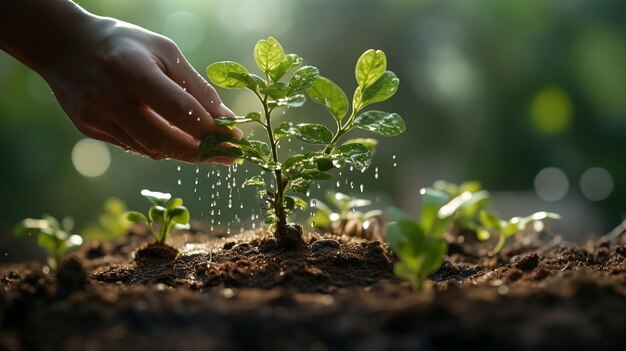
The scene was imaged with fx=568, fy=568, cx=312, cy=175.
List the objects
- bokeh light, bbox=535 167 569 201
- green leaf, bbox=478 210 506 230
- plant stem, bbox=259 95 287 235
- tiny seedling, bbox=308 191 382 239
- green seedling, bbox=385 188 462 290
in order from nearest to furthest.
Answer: green seedling, bbox=385 188 462 290
plant stem, bbox=259 95 287 235
tiny seedling, bbox=308 191 382 239
green leaf, bbox=478 210 506 230
bokeh light, bbox=535 167 569 201

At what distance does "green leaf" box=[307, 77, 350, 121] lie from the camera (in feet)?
5.01

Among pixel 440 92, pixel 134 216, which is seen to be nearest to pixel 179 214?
pixel 134 216

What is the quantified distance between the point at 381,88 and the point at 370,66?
72 mm

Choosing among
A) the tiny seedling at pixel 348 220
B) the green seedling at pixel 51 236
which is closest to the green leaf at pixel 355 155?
the tiny seedling at pixel 348 220

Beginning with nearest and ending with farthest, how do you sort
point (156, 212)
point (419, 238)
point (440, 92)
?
1. point (419, 238)
2. point (156, 212)
3. point (440, 92)

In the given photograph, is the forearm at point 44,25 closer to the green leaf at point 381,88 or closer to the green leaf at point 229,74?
the green leaf at point 229,74

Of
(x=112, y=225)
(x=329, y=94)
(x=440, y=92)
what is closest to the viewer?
(x=329, y=94)

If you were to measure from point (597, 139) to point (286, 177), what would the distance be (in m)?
7.25

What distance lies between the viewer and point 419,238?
1.04m

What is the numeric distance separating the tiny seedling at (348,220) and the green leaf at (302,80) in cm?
77

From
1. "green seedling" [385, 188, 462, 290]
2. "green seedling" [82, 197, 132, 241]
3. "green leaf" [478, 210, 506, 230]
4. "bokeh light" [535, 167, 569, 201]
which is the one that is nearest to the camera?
"green seedling" [385, 188, 462, 290]

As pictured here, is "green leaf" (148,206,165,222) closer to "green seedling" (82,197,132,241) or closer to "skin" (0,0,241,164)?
"skin" (0,0,241,164)

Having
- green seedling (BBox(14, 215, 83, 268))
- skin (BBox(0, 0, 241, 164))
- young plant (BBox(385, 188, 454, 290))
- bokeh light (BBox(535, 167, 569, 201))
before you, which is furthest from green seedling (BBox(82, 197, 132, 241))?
bokeh light (BBox(535, 167, 569, 201))

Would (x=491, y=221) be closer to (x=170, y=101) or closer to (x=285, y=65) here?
(x=285, y=65)
